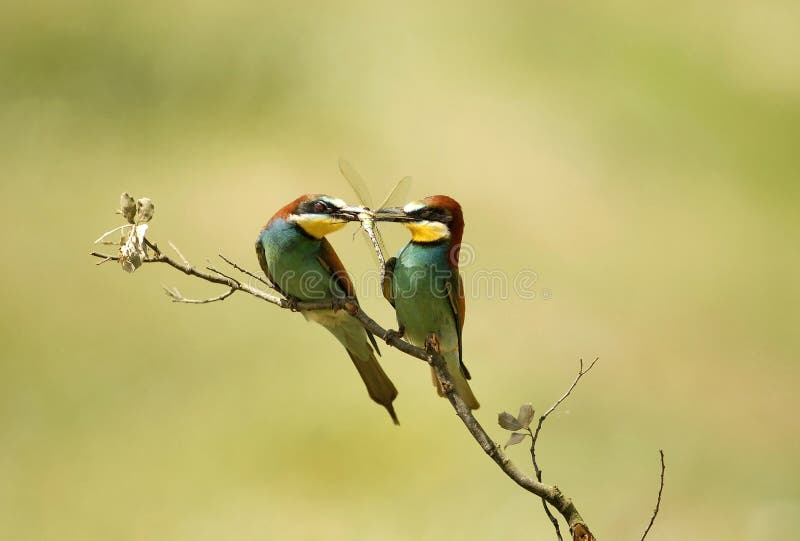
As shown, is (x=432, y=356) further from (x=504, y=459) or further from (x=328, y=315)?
(x=328, y=315)

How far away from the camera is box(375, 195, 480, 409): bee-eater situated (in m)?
2.03

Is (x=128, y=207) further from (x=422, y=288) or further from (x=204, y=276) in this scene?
(x=422, y=288)

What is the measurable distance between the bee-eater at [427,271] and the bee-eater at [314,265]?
0.41 feet

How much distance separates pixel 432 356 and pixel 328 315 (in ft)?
2.09

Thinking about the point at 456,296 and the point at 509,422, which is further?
the point at 456,296

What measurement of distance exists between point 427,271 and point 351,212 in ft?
0.81

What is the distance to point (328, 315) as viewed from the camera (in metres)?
2.19

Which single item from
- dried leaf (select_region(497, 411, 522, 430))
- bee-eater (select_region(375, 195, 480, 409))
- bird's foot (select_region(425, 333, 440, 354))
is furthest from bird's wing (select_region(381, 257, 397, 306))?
dried leaf (select_region(497, 411, 522, 430))

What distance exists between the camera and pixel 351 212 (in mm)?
1987

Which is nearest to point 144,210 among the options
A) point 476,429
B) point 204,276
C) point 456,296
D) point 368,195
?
point 204,276

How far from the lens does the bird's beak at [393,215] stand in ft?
6.53

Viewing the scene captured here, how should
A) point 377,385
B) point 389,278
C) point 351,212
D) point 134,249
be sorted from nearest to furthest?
point 134,249 < point 351,212 < point 389,278 < point 377,385

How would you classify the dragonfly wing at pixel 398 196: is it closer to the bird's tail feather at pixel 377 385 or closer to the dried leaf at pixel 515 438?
the bird's tail feather at pixel 377 385

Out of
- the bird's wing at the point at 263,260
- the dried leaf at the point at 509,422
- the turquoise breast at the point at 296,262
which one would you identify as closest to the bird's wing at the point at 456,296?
the turquoise breast at the point at 296,262
